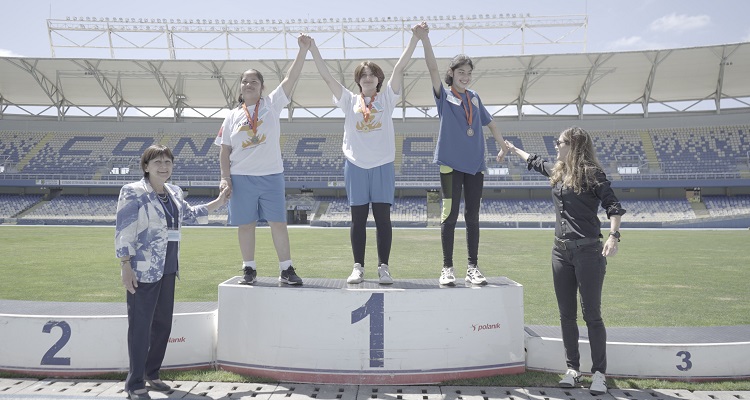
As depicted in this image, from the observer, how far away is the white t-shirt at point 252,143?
4199 mm

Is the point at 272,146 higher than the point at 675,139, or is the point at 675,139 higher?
the point at 675,139

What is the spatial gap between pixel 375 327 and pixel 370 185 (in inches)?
50.7

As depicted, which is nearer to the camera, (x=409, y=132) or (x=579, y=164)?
(x=579, y=164)

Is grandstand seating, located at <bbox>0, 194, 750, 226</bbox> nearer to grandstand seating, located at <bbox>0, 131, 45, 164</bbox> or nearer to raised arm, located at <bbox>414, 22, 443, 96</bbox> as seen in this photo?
grandstand seating, located at <bbox>0, 131, 45, 164</bbox>

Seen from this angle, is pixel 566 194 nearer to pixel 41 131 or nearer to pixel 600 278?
pixel 600 278

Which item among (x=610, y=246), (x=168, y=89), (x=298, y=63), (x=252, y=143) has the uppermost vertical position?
(x=168, y=89)

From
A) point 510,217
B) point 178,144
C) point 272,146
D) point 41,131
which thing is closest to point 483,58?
point 510,217

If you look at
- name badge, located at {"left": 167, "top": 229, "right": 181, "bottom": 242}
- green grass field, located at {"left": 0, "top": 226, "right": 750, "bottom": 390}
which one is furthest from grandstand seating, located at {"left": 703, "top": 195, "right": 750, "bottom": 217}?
name badge, located at {"left": 167, "top": 229, "right": 181, "bottom": 242}

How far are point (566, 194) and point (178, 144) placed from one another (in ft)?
140

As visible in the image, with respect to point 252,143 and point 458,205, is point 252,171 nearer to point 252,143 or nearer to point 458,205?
point 252,143

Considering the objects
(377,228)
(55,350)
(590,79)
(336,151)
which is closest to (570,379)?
(377,228)

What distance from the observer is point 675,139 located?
38.6 metres

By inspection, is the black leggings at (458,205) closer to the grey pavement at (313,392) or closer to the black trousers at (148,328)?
the grey pavement at (313,392)

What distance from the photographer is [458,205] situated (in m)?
4.32
